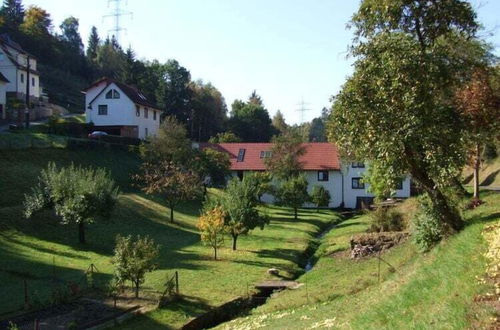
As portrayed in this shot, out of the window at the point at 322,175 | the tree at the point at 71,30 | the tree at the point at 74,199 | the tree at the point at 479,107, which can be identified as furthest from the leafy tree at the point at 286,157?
the tree at the point at 71,30

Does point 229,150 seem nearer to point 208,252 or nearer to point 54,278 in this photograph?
point 208,252

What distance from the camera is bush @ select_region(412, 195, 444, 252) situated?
53.7ft

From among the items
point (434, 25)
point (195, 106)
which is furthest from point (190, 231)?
point (195, 106)

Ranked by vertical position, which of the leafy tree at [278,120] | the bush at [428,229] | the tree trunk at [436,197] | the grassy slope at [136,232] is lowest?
the grassy slope at [136,232]

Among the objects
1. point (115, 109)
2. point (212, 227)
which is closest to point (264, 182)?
point (115, 109)

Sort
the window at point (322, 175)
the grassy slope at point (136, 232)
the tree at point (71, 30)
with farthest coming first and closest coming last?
the tree at point (71, 30)
the window at point (322, 175)
the grassy slope at point (136, 232)

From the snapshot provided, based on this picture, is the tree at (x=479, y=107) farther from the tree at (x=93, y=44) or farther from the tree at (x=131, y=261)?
the tree at (x=93, y=44)

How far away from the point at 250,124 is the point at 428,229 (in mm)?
83631

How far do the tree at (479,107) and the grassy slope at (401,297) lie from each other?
2574mm

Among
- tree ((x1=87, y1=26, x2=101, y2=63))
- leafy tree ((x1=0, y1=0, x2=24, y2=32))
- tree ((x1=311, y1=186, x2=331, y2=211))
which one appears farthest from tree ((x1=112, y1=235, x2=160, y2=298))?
tree ((x1=87, y1=26, x2=101, y2=63))

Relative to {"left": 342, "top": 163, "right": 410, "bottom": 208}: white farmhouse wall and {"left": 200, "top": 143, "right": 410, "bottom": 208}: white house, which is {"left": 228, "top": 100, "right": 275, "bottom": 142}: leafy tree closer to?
{"left": 200, "top": 143, "right": 410, "bottom": 208}: white house

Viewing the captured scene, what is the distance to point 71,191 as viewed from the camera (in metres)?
27.4

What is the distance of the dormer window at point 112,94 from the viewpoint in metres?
60.7

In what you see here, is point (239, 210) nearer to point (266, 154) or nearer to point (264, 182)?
point (264, 182)
